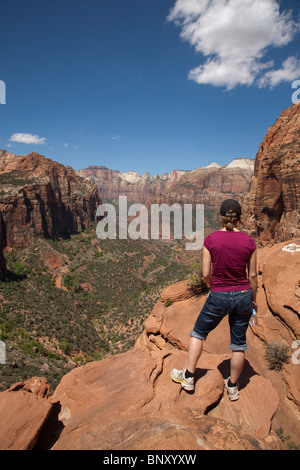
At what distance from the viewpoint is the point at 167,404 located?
5059mm

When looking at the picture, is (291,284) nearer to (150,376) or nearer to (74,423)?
(150,376)

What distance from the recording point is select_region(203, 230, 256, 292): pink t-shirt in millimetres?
→ 4352

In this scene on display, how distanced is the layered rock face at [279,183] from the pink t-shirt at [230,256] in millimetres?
24919

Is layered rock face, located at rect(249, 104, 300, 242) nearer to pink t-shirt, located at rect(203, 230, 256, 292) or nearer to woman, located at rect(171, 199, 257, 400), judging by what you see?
woman, located at rect(171, 199, 257, 400)

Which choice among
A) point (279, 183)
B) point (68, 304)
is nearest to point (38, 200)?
point (68, 304)

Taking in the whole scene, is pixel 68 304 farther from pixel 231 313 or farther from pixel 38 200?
pixel 231 313

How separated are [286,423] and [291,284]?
15.2 ft

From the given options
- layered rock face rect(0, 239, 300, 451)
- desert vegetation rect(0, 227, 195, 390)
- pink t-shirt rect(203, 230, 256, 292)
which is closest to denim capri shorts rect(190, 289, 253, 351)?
pink t-shirt rect(203, 230, 256, 292)

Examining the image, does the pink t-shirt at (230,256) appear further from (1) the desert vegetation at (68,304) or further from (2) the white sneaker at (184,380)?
(1) the desert vegetation at (68,304)

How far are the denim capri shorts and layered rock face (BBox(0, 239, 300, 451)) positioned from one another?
4.86 feet

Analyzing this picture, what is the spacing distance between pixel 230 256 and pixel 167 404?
356cm

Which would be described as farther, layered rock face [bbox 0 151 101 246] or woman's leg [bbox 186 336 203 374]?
layered rock face [bbox 0 151 101 246]

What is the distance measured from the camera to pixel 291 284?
28.9 feet

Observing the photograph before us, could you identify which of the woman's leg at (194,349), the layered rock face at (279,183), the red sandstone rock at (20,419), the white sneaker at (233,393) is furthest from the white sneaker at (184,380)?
the layered rock face at (279,183)
